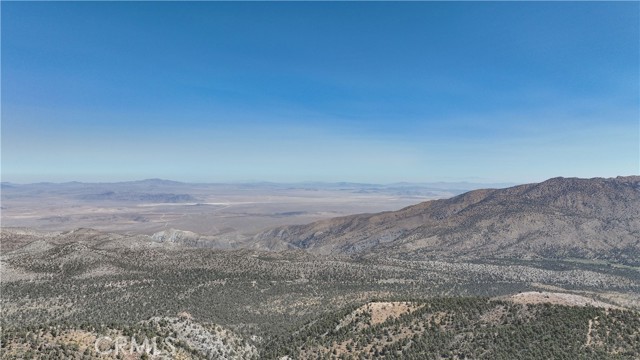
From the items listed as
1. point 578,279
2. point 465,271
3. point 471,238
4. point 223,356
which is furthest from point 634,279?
point 223,356

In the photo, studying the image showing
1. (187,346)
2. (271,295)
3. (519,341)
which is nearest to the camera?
(519,341)

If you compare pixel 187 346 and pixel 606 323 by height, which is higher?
pixel 606 323

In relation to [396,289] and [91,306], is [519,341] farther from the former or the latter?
[91,306]

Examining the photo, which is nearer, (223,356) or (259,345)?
(223,356)

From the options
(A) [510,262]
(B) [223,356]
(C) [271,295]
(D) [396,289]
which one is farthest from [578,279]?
(B) [223,356]

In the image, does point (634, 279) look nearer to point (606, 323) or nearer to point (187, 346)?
point (606, 323)

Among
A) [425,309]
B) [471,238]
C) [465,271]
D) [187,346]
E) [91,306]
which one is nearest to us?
[187,346]

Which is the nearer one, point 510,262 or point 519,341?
point 519,341

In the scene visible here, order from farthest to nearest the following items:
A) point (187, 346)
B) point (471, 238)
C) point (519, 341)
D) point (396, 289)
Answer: point (471, 238) < point (396, 289) < point (187, 346) < point (519, 341)

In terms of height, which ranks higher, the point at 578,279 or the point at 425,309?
the point at 425,309
